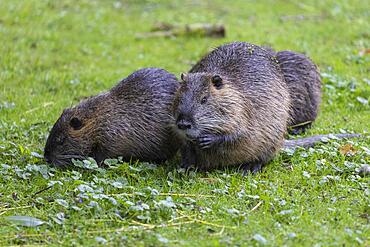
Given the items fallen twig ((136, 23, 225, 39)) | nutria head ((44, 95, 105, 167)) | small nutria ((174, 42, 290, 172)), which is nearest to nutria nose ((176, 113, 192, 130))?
small nutria ((174, 42, 290, 172))

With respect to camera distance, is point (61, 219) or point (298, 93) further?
point (298, 93)

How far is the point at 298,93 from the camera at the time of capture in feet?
22.3

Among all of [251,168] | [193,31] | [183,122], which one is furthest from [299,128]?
[193,31]

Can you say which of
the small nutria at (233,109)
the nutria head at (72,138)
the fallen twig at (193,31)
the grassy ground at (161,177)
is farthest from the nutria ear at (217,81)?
the fallen twig at (193,31)

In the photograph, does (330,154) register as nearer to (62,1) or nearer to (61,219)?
(61,219)

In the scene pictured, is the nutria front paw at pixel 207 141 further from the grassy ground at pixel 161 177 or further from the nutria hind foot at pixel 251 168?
the nutria hind foot at pixel 251 168

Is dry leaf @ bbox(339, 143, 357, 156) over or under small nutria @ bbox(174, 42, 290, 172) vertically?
under

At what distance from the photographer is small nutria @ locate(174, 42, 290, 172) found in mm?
5480

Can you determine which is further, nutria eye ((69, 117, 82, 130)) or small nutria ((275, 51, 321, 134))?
small nutria ((275, 51, 321, 134))

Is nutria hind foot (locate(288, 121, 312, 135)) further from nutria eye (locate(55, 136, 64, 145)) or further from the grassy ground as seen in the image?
nutria eye (locate(55, 136, 64, 145))

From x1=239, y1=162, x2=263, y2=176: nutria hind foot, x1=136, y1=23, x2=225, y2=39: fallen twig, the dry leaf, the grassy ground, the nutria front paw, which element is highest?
the nutria front paw

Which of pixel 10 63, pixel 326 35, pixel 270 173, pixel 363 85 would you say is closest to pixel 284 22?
pixel 326 35

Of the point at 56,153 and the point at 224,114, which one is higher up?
the point at 224,114

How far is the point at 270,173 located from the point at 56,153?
1.81 meters
